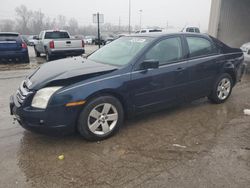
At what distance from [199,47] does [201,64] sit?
1.22 ft

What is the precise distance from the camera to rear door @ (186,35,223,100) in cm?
448

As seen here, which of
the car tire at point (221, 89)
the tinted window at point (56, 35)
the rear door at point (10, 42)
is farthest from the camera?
the tinted window at point (56, 35)

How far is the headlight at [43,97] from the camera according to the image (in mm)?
3121

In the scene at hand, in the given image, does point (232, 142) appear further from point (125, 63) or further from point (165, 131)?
point (125, 63)

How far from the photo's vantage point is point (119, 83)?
3539 mm

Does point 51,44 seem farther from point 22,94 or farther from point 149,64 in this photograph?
point 149,64

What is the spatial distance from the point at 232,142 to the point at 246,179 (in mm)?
923

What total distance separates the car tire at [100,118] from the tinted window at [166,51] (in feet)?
3.30

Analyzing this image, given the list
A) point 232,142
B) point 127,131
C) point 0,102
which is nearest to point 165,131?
point 127,131

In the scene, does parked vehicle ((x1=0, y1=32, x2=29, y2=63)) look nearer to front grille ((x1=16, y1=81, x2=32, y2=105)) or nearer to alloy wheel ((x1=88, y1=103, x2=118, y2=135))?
front grille ((x1=16, y1=81, x2=32, y2=105))

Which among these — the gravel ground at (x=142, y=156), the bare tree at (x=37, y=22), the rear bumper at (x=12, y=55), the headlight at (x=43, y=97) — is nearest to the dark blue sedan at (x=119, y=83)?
the headlight at (x=43, y=97)

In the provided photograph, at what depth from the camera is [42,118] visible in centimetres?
311

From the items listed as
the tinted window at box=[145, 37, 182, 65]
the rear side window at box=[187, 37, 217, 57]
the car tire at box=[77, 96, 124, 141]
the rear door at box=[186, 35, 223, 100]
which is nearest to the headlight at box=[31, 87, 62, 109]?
the car tire at box=[77, 96, 124, 141]

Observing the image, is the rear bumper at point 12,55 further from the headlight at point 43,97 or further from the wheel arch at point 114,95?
the wheel arch at point 114,95
